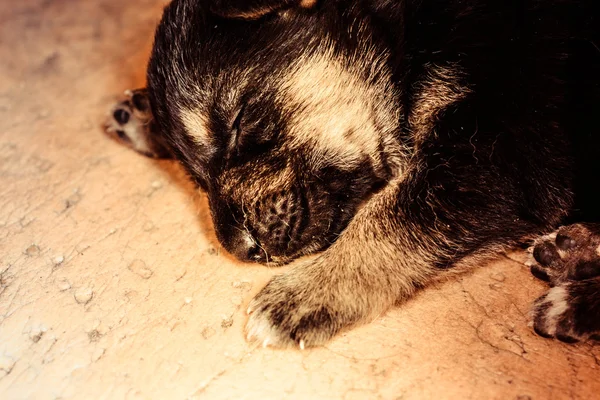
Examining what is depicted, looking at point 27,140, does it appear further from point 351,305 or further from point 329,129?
point 351,305

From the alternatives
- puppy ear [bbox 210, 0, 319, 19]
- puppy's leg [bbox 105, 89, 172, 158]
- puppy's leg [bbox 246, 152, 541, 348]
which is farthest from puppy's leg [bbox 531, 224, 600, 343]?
puppy's leg [bbox 105, 89, 172, 158]

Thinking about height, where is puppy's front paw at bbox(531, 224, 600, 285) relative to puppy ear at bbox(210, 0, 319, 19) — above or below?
below

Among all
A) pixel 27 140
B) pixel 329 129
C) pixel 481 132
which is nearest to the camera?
pixel 481 132

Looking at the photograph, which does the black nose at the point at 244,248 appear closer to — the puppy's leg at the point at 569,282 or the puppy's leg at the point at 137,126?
the puppy's leg at the point at 137,126

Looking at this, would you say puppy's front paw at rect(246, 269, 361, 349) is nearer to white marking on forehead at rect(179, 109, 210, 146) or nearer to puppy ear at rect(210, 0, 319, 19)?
white marking on forehead at rect(179, 109, 210, 146)

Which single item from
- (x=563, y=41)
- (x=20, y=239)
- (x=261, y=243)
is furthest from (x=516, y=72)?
(x=20, y=239)

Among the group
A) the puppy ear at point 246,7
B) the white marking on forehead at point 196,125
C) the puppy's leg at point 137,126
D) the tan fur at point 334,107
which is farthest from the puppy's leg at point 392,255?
the puppy's leg at point 137,126

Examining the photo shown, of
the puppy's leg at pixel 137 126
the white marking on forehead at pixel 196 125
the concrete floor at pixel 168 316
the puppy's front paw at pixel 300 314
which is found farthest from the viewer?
the puppy's leg at pixel 137 126
